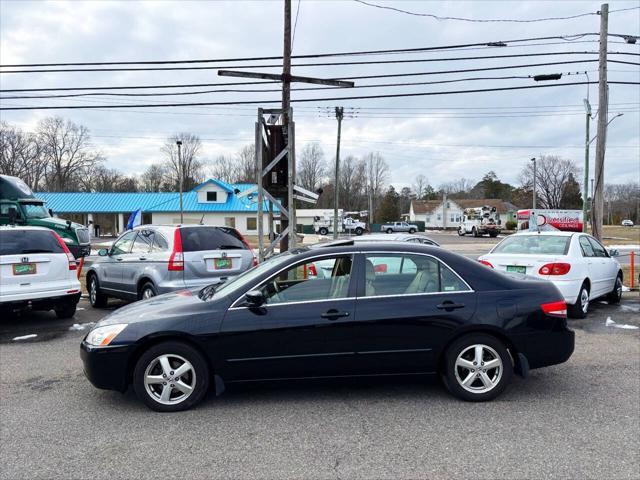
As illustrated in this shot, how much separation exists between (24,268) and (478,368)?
7.03 m

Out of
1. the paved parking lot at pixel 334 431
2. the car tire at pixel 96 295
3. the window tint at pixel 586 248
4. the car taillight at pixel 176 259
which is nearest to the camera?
the paved parking lot at pixel 334 431

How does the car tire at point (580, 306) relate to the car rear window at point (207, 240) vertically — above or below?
below

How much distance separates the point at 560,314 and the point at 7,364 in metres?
6.24

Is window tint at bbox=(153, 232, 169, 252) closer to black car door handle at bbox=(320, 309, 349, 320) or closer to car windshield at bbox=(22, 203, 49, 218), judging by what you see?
black car door handle at bbox=(320, 309, 349, 320)

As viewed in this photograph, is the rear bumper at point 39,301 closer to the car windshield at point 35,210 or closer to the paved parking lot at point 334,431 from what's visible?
the paved parking lot at point 334,431

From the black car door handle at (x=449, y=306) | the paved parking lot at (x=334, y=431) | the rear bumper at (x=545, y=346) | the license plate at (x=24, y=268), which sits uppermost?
the black car door handle at (x=449, y=306)

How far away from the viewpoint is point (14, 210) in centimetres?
1772

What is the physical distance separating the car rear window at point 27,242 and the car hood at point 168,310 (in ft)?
13.9

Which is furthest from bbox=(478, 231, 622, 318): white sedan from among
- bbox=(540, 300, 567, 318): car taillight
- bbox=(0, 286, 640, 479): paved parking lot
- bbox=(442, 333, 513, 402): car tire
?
bbox=(442, 333, 513, 402): car tire

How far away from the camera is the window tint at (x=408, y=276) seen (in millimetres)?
4551

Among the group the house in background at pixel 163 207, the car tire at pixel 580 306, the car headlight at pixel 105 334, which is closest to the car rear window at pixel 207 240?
the car headlight at pixel 105 334

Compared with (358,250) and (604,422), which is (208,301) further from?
(604,422)

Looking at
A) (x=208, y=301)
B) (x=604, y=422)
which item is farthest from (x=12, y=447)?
(x=604, y=422)

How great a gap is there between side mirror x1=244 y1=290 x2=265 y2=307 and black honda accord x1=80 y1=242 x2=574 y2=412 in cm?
1
